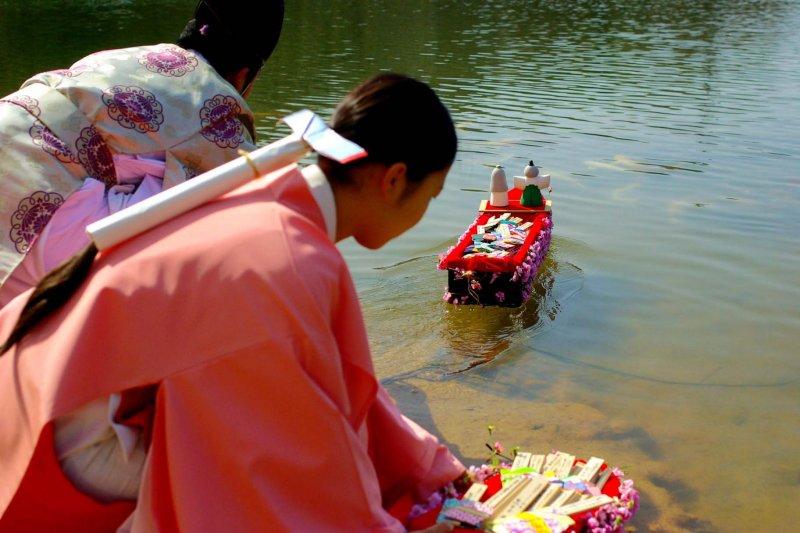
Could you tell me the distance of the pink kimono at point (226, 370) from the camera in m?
1.90

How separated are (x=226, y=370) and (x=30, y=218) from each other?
1.36 m

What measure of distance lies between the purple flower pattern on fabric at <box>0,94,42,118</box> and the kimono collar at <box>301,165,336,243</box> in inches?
52.3

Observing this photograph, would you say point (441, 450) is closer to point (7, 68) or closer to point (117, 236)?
point (117, 236)

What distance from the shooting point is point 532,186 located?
562 cm

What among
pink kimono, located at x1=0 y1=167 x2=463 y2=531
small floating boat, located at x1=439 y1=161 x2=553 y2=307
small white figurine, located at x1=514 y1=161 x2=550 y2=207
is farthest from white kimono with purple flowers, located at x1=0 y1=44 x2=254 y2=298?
small white figurine, located at x1=514 y1=161 x2=550 y2=207

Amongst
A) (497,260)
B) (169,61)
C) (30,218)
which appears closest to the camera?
(30,218)

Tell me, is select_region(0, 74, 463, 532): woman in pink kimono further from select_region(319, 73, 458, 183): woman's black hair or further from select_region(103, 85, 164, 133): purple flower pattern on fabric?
select_region(103, 85, 164, 133): purple flower pattern on fabric

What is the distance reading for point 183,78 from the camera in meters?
3.21

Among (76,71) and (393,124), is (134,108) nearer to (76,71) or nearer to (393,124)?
(76,71)

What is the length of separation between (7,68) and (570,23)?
1015cm

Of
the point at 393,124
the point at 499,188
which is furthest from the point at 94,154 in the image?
the point at 499,188

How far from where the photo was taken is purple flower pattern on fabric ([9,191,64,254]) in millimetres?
2957

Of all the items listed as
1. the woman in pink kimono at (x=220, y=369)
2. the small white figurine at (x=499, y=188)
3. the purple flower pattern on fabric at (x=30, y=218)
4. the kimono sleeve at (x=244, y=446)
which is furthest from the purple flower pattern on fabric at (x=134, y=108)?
the small white figurine at (x=499, y=188)

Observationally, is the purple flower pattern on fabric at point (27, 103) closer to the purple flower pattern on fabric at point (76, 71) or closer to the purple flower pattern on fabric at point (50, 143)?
the purple flower pattern on fabric at point (50, 143)
